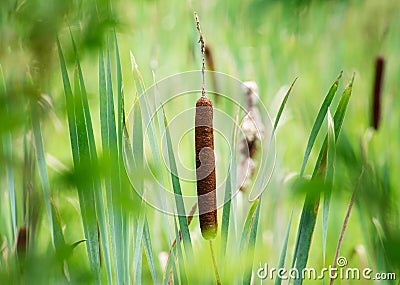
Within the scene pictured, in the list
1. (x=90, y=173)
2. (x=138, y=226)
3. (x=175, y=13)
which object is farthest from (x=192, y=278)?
(x=175, y=13)

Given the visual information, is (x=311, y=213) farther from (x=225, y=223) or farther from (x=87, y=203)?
(x=87, y=203)

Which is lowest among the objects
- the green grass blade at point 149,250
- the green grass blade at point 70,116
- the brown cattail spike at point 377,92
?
the green grass blade at point 149,250

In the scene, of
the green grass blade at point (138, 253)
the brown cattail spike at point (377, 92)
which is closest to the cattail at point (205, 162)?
the green grass blade at point (138, 253)

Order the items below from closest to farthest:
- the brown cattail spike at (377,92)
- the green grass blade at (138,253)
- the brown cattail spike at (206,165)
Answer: the brown cattail spike at (206,165) < the green grass blade at (138,253) < the brown cattail spike at (377,92)

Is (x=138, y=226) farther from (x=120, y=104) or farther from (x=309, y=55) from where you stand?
(x=309, y=55)

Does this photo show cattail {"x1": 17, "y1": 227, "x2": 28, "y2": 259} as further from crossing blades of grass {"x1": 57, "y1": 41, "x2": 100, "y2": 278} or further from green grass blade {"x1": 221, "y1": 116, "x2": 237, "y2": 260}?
green grass blade {"x1": 221, "y1": 116, "x2": 237, "y2": 260}

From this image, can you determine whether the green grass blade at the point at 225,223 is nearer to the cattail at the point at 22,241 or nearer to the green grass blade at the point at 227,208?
the green grass blade at the point at 227,208

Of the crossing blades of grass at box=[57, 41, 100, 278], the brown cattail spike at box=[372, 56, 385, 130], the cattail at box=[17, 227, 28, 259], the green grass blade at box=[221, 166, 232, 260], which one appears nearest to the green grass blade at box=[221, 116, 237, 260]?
the green grass blade at box=[221, 166, 232, 260]

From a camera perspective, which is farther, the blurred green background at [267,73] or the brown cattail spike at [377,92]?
the brown cattail spike at [377,92]
